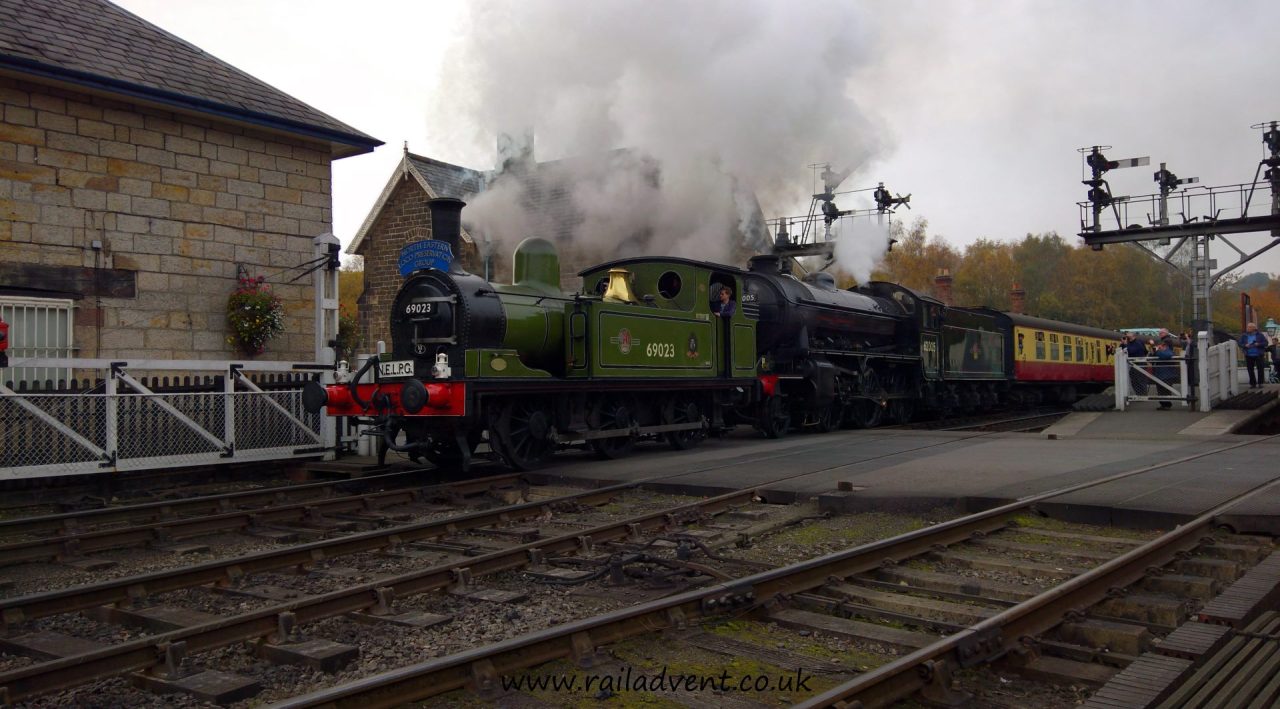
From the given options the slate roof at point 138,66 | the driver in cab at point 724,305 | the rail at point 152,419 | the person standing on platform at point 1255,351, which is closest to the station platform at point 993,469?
the driver in cab at point 724,305

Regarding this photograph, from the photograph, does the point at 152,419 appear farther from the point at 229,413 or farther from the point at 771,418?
the point at 771,418

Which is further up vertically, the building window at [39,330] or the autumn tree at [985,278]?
the autumn tree at [985,278]

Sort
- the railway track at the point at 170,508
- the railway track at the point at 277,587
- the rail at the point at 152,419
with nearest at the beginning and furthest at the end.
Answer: the railway track at the point at 277,587 < the railway track at the point at 170,508 < the rail at the point at 152,419

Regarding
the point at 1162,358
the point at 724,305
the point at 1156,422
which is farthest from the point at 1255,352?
the point at 724,305

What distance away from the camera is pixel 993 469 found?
927 centimetres

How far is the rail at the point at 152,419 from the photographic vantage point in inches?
359

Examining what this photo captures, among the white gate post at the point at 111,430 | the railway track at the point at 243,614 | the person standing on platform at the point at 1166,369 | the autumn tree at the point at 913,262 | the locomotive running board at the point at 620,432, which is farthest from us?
the autumn tree at the point at 913,262

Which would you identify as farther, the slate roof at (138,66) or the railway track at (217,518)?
the slate roof at (138,66)

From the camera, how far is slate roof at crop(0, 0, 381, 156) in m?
10.9

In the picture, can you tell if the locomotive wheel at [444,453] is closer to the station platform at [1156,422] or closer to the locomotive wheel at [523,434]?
the locomotive wheel at [523,434]

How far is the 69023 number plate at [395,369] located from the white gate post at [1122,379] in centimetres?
1254

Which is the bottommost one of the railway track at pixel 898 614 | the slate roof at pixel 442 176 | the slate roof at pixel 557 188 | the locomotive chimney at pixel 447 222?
the railway track at pixel 898 614

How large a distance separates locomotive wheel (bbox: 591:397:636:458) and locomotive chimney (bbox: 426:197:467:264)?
2.60m

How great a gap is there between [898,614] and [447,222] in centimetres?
746
